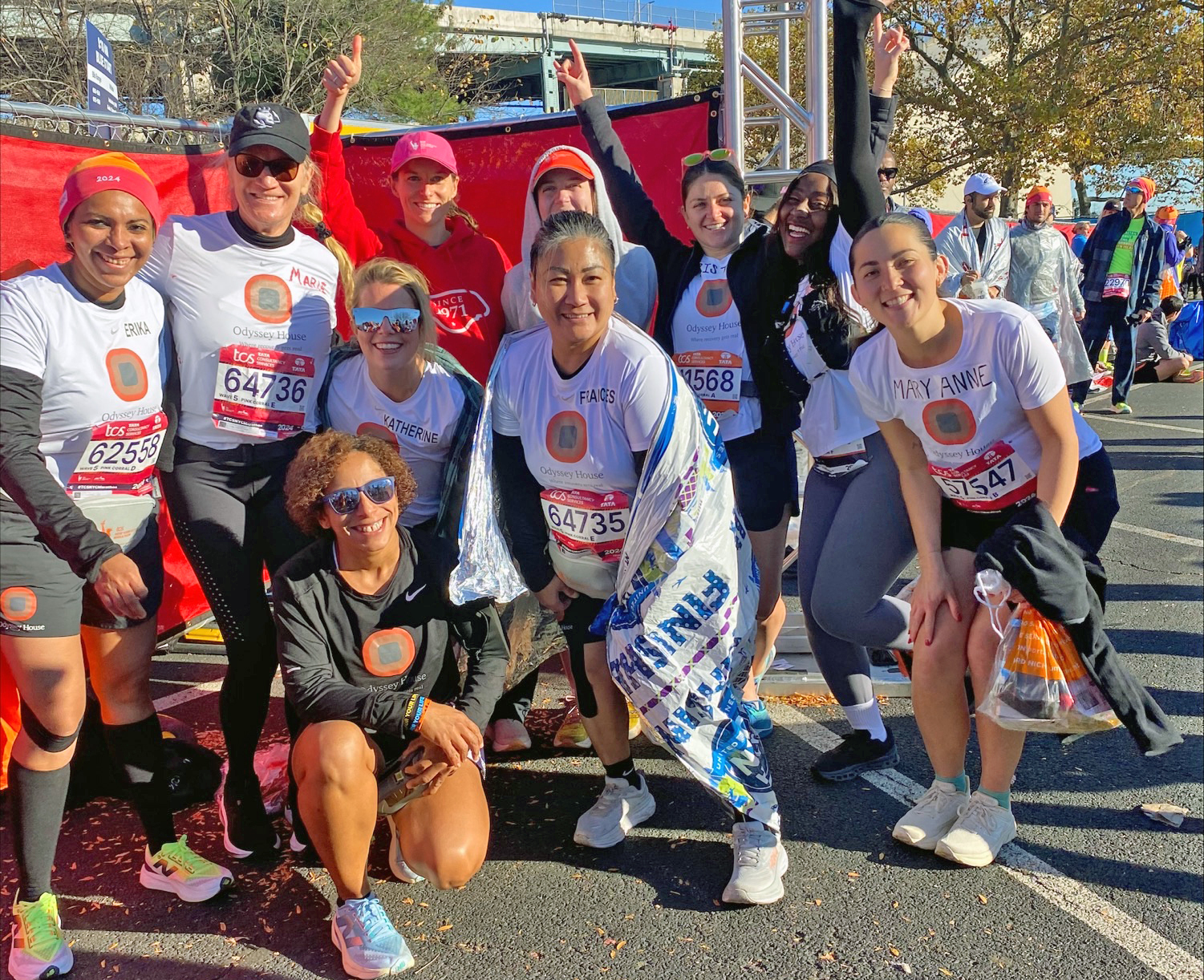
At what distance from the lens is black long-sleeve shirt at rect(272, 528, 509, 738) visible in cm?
261

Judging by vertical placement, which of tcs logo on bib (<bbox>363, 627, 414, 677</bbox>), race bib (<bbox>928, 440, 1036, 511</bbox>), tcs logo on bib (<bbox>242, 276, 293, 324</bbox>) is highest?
tcs logo on bib (<bbox>242, 276, 293, 324</bbox>)

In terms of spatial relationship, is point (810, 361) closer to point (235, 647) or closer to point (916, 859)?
point (916, 859)

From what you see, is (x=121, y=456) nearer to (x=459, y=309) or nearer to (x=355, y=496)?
(x=355, y=496)

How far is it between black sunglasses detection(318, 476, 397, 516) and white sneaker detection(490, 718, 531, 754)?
1383 mm

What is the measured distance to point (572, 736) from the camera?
3.78 meters

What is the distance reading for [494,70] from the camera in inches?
1499

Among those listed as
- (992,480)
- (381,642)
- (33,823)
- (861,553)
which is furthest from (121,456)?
(992,480)

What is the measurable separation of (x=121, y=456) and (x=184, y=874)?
1.18 meters

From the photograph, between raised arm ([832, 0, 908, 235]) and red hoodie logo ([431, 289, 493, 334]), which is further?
red hoodie logo ([431, 289, 493, 334])

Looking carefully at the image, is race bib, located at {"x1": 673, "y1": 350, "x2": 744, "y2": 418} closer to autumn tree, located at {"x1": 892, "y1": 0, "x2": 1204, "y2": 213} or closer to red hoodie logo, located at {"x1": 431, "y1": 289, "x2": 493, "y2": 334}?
red hoodie logo, located at {"x1": 431, "y1": 289, "x2": 493, "y2": 334}

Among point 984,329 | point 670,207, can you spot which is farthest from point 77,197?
point 670,207

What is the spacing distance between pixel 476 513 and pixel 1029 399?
153cm

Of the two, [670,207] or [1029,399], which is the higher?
[670,207]

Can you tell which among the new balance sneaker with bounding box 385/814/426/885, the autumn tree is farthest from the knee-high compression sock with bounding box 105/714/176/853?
the autumn tree
